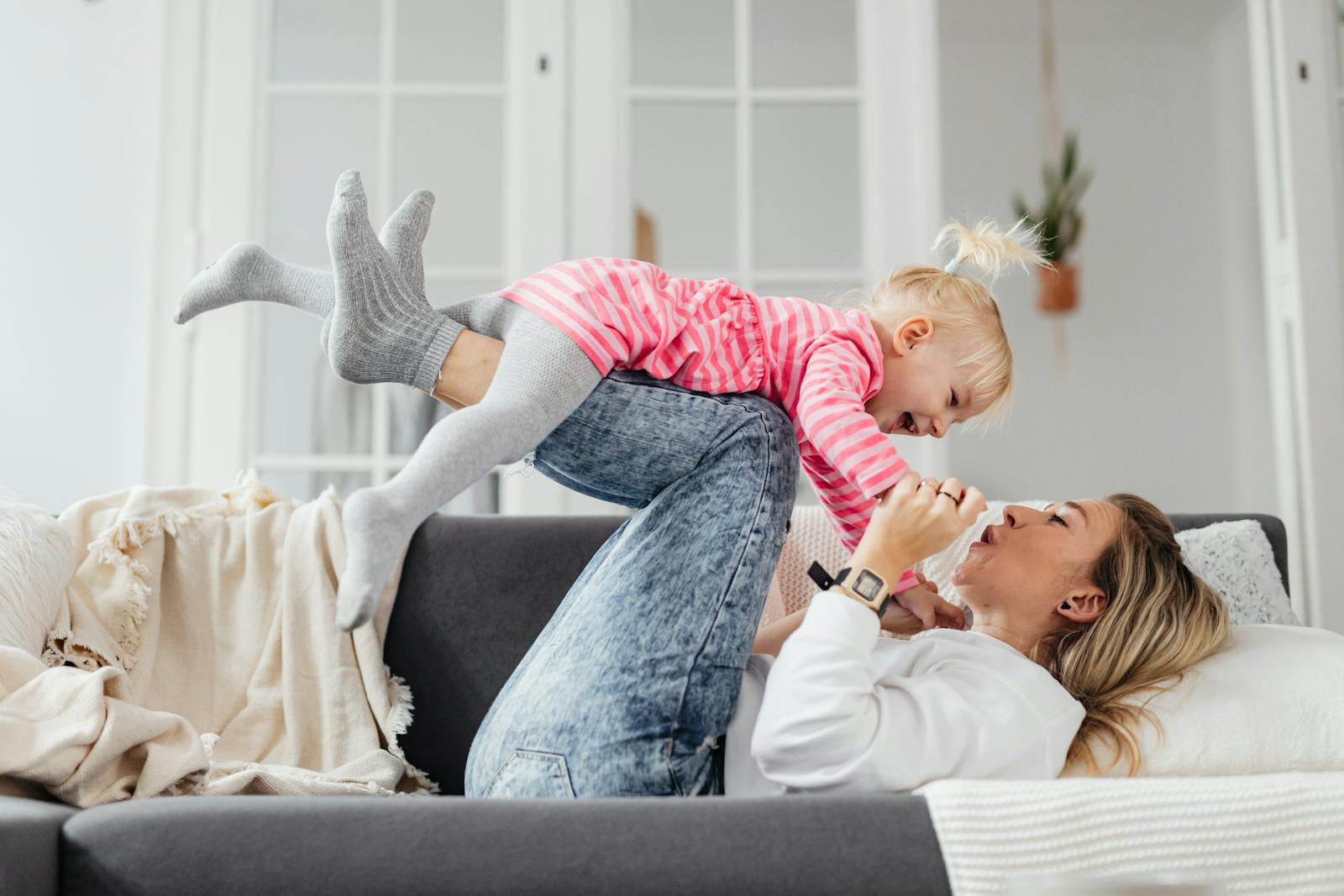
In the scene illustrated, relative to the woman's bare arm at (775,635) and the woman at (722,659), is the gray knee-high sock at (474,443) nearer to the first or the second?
the woman at (722,659)

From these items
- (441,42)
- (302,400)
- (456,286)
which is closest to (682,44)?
(441,42)

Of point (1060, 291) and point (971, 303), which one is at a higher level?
point (1060, 291)

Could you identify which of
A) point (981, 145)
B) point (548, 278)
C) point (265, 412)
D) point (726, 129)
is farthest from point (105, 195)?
point (981, 145)

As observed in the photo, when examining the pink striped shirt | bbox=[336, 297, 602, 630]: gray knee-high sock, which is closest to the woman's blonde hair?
the pink striped shirt

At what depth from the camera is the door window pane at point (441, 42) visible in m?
3.15

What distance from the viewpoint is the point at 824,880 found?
1008mm

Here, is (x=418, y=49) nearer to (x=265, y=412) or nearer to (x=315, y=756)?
(x=265, y=412)

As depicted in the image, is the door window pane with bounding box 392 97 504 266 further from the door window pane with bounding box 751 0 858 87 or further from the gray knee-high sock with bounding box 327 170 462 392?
the gray knee-high sock with bounding box 327 170 462 392

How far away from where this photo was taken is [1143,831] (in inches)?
Answer: 42.8

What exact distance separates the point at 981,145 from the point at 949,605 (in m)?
3.85

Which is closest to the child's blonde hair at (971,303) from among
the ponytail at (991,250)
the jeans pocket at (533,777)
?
the ponytail at (991,250)

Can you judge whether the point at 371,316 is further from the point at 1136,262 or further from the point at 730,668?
the point at 1136,262

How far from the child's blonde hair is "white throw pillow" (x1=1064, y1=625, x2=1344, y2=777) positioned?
0.43m

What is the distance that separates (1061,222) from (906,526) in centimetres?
385
